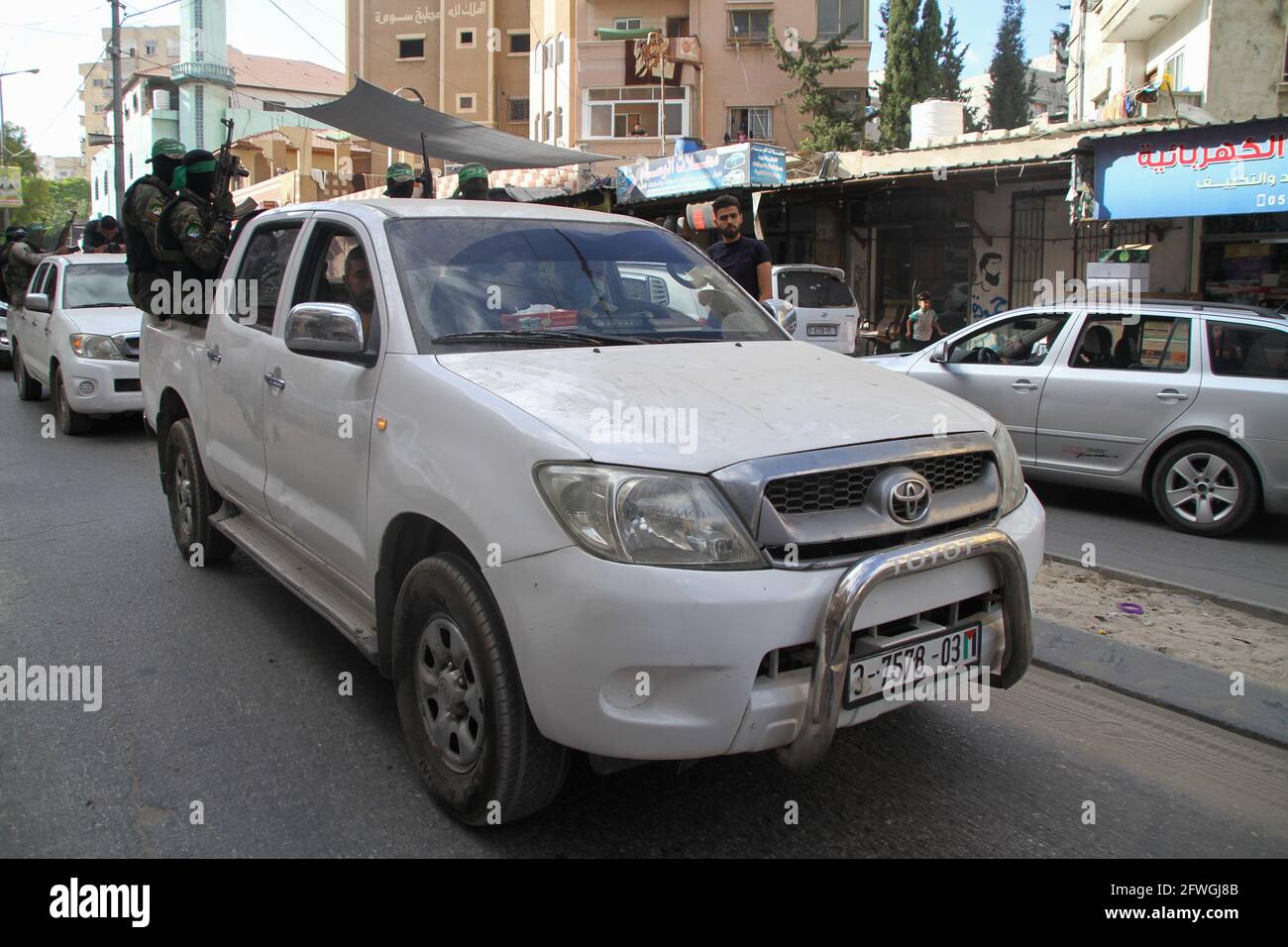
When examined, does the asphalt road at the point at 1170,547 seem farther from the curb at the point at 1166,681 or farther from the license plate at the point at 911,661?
the license plate at the point at 911,661

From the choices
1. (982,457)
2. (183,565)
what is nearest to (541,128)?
(183,565)

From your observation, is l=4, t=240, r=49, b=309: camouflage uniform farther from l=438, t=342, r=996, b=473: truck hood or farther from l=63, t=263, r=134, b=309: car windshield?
l=438, t=342, r=996, b=473: truck hood

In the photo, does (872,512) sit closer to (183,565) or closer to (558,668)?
(558,668)

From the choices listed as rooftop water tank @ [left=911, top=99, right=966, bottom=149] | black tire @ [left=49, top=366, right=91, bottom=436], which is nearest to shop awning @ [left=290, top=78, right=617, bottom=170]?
black tire @ [left=49, top=366, right=91, bottom=436]

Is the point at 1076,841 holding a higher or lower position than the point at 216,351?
lower

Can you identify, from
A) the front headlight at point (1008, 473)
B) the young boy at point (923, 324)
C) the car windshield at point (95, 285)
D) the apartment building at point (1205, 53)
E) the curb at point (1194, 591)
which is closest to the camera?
the front headlight at point (1008, 473)

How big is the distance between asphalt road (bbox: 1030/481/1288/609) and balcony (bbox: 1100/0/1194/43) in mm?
14920

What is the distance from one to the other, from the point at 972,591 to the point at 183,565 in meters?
4.50

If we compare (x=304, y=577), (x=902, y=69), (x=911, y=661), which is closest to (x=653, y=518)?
(x=911, y=661)

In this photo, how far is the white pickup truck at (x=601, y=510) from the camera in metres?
2.55

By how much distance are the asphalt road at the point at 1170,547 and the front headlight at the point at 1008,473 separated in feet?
9.22

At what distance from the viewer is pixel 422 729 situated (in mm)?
3217

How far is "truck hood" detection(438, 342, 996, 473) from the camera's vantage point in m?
2.69

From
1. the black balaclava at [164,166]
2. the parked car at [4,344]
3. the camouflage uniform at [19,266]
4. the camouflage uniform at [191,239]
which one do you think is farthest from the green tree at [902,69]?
the camouflage uniform at [191,239]
